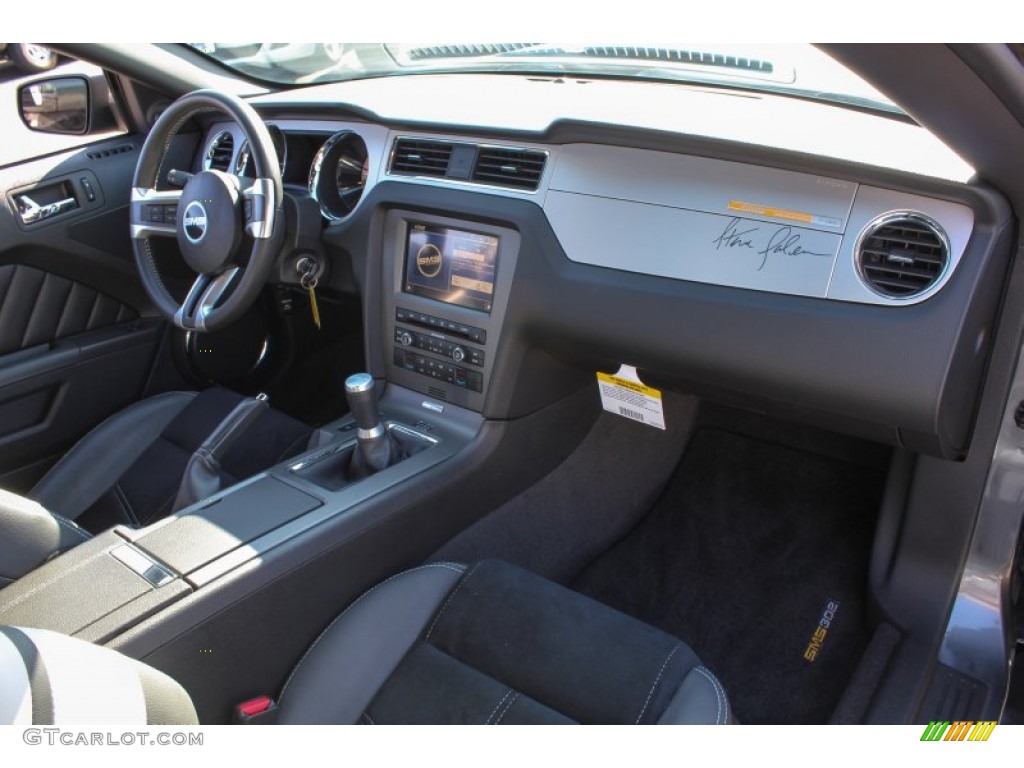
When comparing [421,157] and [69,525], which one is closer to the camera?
[69,525]

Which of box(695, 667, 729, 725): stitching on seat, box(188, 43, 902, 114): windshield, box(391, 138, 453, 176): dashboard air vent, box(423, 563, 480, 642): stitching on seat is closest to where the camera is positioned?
box(695, 667, 729, 725): stitching on seat

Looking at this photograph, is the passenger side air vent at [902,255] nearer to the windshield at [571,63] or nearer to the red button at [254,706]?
the windshield at [571,63]

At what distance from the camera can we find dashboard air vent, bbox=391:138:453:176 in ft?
6.20

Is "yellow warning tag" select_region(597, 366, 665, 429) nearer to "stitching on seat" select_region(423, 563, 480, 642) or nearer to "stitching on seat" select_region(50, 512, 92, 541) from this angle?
"stitching on seat" select_region(423, 563, 480, 642)

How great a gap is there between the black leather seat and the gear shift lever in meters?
0.30

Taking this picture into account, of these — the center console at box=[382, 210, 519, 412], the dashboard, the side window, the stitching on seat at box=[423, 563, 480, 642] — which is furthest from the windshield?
the stitching on seat at box=[423, 563, 480, 642]

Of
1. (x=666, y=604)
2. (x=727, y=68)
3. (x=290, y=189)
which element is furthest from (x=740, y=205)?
(x=290, y=189)

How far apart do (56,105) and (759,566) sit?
2307mm

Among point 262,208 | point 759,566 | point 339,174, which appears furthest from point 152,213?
point 759,566

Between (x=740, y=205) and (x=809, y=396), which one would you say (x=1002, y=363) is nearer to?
(x=809, y=396)

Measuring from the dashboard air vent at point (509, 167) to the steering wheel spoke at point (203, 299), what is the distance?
598mm

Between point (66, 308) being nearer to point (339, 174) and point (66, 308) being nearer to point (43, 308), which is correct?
point (43, 308)

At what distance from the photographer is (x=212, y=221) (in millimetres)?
1797

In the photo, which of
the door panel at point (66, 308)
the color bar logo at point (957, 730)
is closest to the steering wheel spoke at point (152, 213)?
the door panel at point (66, 308)
